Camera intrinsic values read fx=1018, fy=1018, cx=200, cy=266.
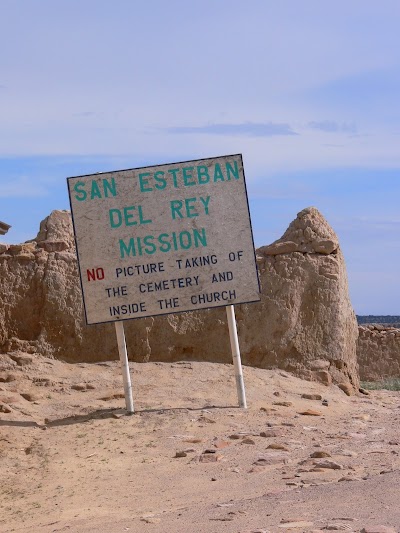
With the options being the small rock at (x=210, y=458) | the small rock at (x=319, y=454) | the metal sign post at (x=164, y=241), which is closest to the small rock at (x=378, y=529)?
the small rock at (x=319, y=454)

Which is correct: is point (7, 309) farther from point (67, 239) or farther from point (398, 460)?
point (398, 460)

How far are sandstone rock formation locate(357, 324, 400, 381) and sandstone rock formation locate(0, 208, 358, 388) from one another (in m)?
6.31

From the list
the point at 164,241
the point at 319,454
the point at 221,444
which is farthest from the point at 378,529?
the point at 164,241

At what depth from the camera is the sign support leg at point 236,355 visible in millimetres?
10938

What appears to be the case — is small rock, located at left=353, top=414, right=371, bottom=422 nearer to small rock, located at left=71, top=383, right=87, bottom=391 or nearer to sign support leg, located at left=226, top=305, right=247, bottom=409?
sign support leg, located at left=226, top=305, right=247, bottom=409

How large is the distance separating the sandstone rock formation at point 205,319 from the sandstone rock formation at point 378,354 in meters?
6.31

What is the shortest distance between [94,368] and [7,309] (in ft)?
4.13

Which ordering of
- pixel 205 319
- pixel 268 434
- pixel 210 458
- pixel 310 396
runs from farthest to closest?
→ pixel 205 319 → pixel 310 396 → pixel 268 434 → pixel 210 458

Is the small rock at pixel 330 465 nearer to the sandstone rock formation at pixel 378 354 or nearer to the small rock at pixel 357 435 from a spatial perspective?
the small rock at pixel 357 435

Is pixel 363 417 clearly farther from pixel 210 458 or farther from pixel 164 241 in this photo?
pixel 164 241

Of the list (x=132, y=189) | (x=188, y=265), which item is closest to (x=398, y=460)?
(x=188, y=265)

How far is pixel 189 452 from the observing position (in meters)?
9.31

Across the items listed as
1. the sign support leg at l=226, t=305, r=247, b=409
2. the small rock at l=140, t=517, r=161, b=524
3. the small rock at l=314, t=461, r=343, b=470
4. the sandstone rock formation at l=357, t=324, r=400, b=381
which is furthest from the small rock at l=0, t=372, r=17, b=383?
the sandstone rock formation at l=357, t=324, r=400, b=381

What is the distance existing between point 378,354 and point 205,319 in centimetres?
738
